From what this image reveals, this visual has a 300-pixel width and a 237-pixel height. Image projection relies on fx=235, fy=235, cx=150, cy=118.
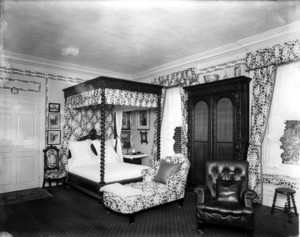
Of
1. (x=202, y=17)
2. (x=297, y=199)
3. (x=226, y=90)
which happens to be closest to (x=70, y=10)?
(x=202, y=17)

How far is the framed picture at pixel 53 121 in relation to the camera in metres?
6.63

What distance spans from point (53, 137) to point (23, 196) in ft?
5.82

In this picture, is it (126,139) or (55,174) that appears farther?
(126,139)

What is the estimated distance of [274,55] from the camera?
15.0 ft

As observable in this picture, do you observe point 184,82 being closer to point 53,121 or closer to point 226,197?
point 226,197

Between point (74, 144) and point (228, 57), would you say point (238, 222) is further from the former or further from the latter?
point (74, 144)

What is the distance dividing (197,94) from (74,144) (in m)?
3.57

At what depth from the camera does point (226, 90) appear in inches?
201

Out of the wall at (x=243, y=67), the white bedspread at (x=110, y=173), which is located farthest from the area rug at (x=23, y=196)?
the wall at (x=243, y=67)

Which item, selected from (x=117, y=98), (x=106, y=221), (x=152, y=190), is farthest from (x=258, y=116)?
(x=106, y=221)

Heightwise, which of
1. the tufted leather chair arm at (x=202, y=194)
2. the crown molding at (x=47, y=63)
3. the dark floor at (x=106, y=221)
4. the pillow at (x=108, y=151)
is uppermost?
the crown molding at (x=47, y=63)

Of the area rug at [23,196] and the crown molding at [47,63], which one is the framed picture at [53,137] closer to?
the area rug at [23,196]

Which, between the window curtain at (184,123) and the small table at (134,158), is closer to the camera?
the window curtain at (184,123)

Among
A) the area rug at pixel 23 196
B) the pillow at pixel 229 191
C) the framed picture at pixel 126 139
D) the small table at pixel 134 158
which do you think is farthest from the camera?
the framed picture at pixel 126 139
